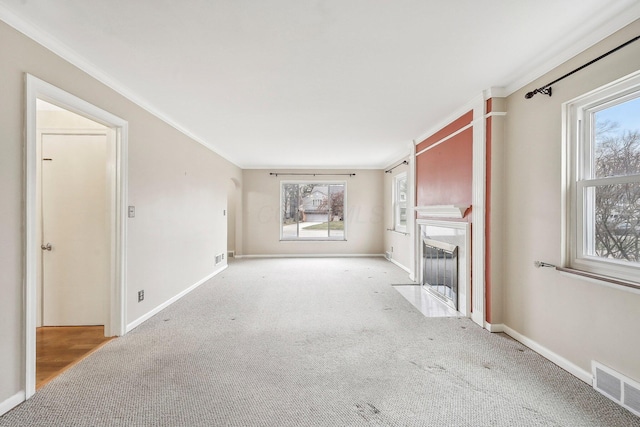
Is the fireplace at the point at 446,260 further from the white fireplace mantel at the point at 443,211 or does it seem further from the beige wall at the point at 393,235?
the beige wall at the point at 393,235

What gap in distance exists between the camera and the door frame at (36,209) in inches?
77.7

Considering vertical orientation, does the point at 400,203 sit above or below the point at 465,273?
above

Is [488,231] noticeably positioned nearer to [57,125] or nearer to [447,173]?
[447,173]

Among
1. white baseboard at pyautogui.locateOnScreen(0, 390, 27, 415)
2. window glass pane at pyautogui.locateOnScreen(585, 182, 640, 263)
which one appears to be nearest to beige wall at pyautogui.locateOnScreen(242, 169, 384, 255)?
window glass pane at pyautogui.locateOnScreen(585, 182, 640, 263)

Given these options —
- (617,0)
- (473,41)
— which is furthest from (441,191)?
(617,0)

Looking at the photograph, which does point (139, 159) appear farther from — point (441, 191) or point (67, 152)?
point (441, 191)

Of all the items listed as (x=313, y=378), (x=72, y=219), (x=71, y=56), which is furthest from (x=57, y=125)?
(x=313, y=378)

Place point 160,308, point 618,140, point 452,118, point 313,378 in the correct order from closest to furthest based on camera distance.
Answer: point 618,140
point 313,378
point 160,308
point 452,118

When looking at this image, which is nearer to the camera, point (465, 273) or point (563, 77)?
point (563, 77)

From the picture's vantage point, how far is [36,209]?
258cm

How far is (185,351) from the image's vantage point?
2.65 meters

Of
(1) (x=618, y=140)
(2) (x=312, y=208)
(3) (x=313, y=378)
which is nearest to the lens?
(1) (x=618, y=140)

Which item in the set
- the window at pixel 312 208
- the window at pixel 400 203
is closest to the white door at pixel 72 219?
the window at pixel 312 208

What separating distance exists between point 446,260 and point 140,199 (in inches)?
150
